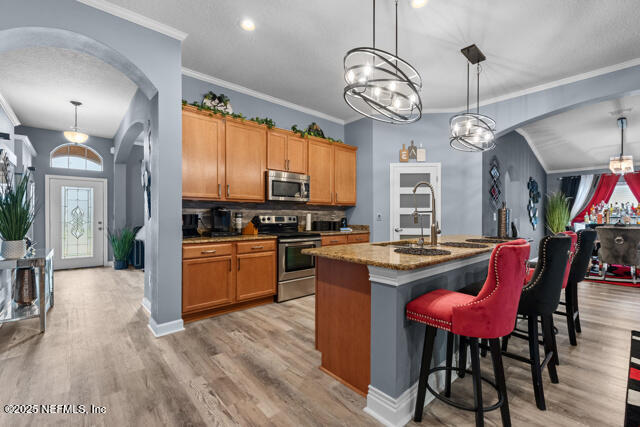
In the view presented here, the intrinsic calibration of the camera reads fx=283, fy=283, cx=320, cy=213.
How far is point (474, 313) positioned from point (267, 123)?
11.5ft

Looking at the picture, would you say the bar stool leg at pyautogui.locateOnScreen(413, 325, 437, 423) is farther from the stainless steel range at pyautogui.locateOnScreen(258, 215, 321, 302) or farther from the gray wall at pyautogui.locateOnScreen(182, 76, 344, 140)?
the gray wall at pyautogui.locateOnScreen(182, 76, 344, 140)

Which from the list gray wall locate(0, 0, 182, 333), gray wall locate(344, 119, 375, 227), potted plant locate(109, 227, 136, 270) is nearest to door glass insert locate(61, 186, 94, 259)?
potted plant locate(109, 227, 136, 270)

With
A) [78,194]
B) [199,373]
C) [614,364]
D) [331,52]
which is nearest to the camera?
[199,373]

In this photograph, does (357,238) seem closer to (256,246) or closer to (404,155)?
(404,155)

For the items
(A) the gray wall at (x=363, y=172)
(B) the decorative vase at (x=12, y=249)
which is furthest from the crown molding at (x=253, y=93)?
(B) the decorative vase at (x=12, y=249)

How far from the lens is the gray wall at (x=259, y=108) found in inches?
144

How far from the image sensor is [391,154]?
5027mm

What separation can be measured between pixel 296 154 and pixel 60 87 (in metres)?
3.46

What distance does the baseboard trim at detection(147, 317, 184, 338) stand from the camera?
8.86 feet

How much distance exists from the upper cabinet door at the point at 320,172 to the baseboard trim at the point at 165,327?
2.60 meters

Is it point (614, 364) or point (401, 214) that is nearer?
point (614, 364)

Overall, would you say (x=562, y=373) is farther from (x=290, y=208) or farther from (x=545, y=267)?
(x=290, y=208)

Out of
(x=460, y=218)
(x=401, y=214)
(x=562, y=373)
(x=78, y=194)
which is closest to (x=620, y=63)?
(x=460, y=218)

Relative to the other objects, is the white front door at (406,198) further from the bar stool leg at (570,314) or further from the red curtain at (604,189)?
the red curtain at (604,189)
